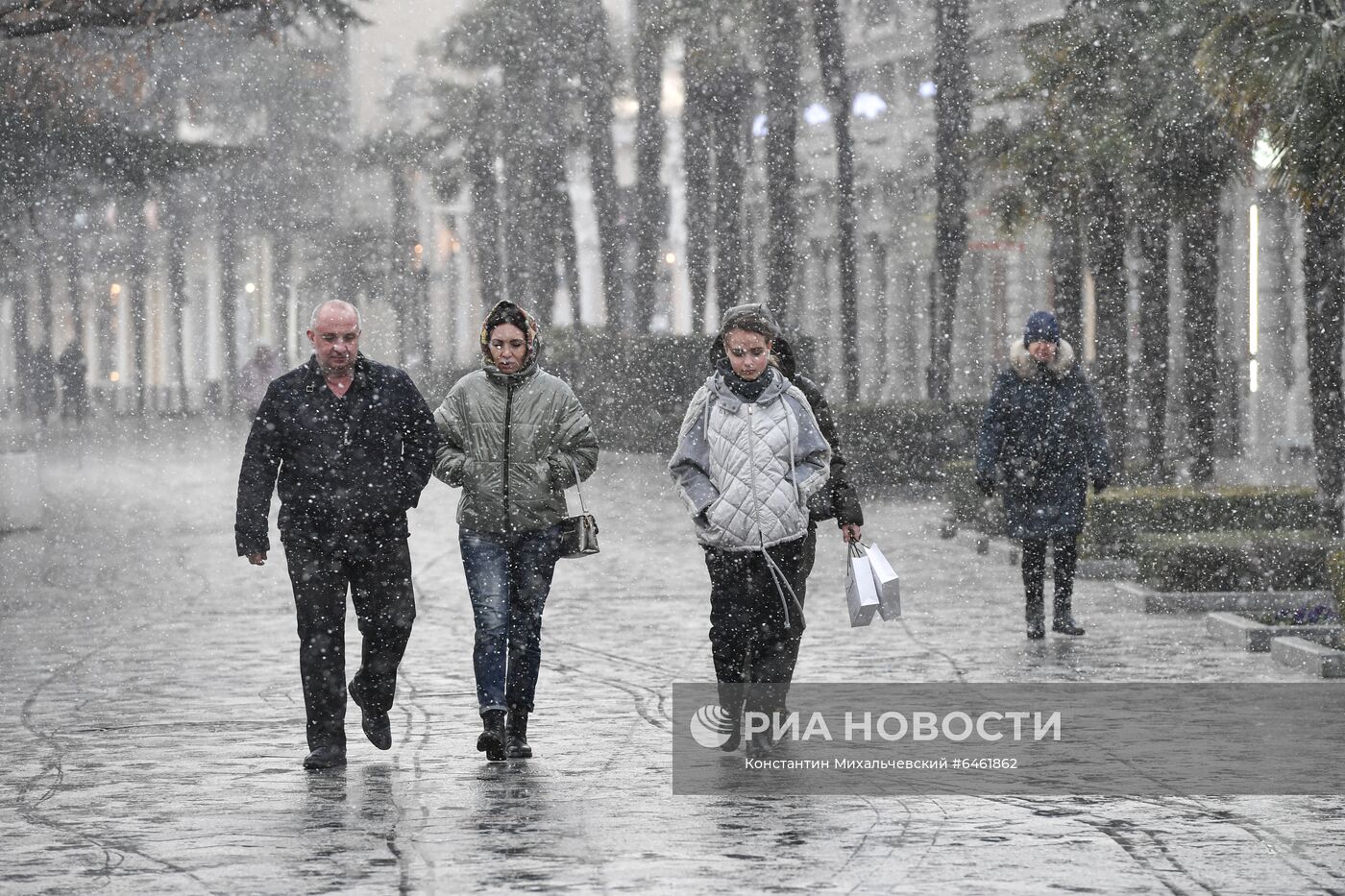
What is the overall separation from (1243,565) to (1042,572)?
2316mm


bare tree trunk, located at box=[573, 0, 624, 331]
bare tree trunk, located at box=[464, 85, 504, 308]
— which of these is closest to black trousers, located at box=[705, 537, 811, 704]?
bare tree trunk, located at box=[573, 0, 624, 331]

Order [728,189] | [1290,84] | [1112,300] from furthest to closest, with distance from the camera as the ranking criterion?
[728,189]
[1112,300]
[1290,84]

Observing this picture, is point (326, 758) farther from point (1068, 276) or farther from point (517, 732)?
point (1068, 276)

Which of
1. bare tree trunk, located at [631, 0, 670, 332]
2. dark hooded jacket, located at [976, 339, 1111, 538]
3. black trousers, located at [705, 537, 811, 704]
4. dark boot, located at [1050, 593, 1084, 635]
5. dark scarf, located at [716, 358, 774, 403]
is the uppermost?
bare tree trunk, located at [631, 0, 670, 332]

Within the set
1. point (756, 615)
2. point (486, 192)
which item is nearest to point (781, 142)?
point (756, 615)

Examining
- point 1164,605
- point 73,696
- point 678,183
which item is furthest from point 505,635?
point 678,183

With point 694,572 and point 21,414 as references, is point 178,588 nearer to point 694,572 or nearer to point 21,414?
point 694,572

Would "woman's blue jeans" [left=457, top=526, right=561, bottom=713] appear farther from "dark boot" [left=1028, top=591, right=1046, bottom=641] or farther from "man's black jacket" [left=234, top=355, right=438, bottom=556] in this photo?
"dark boot" [left=1028, top=591, right=1046, bottom=641]

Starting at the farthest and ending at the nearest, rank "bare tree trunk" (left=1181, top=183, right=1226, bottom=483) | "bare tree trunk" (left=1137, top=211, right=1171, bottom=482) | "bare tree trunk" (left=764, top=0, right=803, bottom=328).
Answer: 1. "bare tree trunk" (left=764, top=0, right=803, bottom=328)
2. "bare tree trunk" (left=1137, top=211, right=1171, bottom=482)
3. "bare tree trunk" (left=1181, top=183, right=1226, bottom=483)

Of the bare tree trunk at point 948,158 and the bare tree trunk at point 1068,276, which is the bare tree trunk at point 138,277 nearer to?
the bare tree trunk at point 948,158

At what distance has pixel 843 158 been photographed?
33312 millimetres

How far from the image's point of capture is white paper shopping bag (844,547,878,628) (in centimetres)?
888

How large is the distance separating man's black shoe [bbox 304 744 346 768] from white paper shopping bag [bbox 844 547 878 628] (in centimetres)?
189

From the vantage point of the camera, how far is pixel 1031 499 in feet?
42.6
